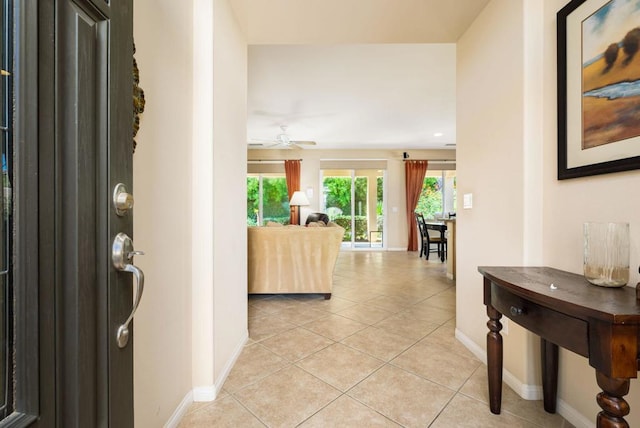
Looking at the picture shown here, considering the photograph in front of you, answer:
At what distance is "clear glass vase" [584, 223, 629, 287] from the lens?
3.31 feet

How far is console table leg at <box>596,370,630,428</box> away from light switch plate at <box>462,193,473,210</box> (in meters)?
1.37

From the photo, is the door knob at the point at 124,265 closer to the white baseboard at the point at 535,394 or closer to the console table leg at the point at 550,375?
the console table leg at the point at 550,375

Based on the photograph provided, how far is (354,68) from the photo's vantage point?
10.4 ft

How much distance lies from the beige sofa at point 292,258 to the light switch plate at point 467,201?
1.42 m

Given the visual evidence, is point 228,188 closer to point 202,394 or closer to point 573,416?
point 202,394

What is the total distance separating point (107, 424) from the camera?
1.85 ft

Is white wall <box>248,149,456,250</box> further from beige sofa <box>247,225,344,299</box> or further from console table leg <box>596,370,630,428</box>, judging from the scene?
console table leg <box>596,370,630,428</box>

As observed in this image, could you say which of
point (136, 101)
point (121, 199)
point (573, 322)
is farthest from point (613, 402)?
point (136, 101)

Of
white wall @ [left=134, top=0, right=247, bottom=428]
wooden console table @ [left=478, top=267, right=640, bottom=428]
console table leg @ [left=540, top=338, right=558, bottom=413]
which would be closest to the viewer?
wooden console table @ [left=478, top=267, right=640, bottom=428]

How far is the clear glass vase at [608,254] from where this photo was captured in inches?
39.7

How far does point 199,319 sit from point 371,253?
5.53 metres

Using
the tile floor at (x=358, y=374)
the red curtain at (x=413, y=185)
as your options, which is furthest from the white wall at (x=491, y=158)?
the red curtain at (x=413, y=185)

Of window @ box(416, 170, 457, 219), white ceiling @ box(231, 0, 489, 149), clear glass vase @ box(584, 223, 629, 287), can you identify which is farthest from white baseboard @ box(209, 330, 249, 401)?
window @ box(416, 170, 457, 219)

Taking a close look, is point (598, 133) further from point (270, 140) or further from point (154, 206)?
point (270, 140)
